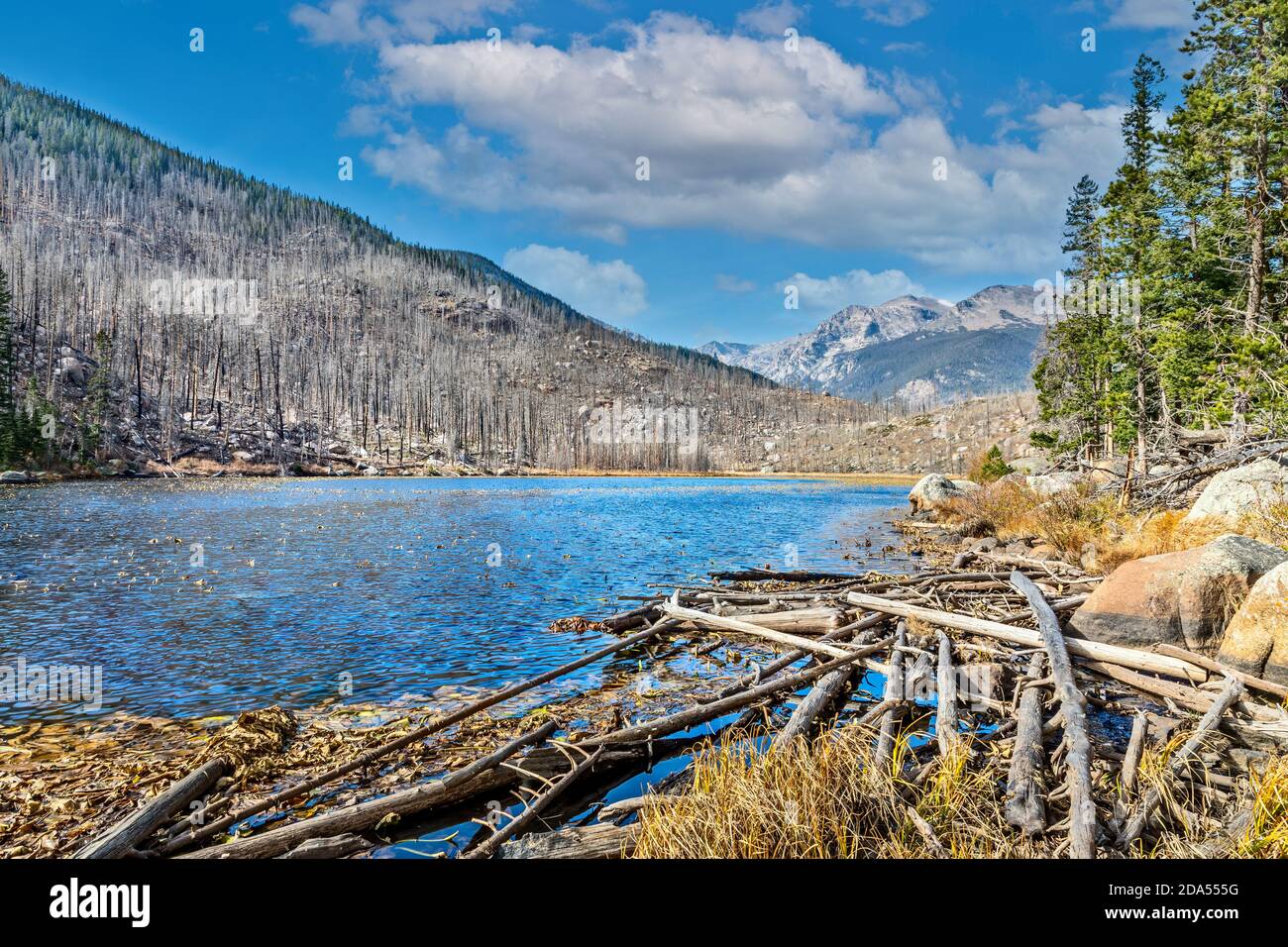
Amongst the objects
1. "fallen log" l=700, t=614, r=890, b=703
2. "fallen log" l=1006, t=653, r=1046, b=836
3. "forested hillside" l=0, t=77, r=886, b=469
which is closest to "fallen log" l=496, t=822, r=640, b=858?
"fallen log" l=1006, t=653, r=1046, b=836

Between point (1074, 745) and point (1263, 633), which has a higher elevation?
point (1263, 633)

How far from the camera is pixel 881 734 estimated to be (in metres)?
6.91

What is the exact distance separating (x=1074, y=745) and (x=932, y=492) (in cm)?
3991

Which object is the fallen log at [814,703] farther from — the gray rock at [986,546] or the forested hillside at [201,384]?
the forested hillside at [201,384]

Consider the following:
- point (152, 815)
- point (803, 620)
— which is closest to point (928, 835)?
point (152, 815)

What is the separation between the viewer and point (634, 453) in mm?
175750

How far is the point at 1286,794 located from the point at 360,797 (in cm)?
805


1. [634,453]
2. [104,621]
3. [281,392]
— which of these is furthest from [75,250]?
[104,621]

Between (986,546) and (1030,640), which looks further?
(986,546)

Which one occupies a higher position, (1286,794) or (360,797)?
(1286,794)

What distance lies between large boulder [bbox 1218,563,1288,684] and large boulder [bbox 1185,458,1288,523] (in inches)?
259

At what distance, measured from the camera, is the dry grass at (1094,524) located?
1452 centimetres

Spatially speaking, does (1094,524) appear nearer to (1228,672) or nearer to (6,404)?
(1228,672)
